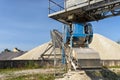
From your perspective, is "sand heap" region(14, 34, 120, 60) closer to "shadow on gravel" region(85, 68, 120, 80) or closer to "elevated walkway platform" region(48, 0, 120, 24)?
"shadow on gravel" region(85, 68, 120, 80)

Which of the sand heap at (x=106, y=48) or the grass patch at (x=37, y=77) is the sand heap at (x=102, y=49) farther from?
the grass patch at (x=37, y=77)

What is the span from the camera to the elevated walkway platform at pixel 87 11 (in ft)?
51.1

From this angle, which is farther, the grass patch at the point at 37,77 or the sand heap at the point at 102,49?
the sand heap at the point at 102,49

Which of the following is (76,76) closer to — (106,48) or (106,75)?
(106,75)

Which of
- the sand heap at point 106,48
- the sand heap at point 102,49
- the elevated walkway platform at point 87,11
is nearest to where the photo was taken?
the elevated walkway platform at point 87,11

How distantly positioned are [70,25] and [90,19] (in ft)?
5.33

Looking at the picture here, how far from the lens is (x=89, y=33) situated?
1792 cm

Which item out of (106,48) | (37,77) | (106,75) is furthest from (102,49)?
(37,77)

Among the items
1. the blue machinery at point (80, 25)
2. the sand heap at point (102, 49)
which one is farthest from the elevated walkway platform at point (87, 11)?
the sand heap at point (102, 49)

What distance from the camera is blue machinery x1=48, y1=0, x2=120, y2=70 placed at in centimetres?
1573

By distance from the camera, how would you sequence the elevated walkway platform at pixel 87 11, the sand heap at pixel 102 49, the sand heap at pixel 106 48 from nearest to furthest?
the elevated walkway platform at pixel 87 11 < the sand heap at pixel 102 49 < the sand heap at pixel 106 48

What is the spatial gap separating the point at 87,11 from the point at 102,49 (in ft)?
122

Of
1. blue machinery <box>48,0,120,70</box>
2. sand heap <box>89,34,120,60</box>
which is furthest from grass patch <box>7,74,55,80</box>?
sand heap <box>89,34,120,60</box>

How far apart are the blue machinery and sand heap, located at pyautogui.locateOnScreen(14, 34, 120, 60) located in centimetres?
2855
